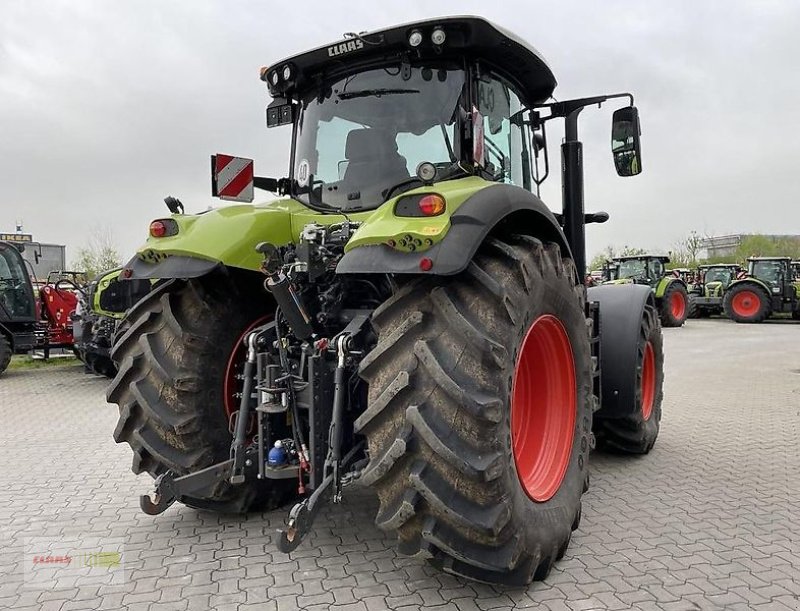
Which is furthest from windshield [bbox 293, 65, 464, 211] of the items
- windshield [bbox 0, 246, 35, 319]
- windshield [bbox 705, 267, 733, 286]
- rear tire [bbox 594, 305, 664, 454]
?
windshield [bbox 705, 267, 733, 286]

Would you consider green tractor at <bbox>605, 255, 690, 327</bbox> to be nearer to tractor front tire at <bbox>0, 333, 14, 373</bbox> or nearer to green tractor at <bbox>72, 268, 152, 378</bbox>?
green tractor at <bbox>72, 268, 152, 378</bbox>

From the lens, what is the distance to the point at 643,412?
5145mm

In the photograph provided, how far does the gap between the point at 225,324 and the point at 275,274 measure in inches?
28.3

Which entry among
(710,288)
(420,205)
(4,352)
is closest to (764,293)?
(710,288)

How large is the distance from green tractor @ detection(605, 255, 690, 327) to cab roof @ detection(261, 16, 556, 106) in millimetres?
17080

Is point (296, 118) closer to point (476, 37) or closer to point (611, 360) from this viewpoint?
point (476, 37)

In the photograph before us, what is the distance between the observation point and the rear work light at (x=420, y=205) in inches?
97.6

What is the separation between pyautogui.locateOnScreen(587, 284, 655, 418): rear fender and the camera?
4.49 metres

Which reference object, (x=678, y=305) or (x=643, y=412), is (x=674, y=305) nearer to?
(x=678, y=305)

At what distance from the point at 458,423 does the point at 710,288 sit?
79.7ft

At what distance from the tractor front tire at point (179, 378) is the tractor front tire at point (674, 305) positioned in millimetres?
18872

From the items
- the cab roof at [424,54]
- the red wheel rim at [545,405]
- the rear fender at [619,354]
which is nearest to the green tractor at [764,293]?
the rear fender at [619,354]

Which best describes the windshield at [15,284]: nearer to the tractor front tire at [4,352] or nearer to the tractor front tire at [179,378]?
the tractor front tire at [4,352]

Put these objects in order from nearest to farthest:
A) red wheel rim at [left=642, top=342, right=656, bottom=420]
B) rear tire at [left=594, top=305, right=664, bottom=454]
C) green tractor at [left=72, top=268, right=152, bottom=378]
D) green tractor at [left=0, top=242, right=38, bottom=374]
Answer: rear tire at [left=594, top=305, right=664, bottom=454] < red wheel rim at [left=642, top=342, right=656, bottom=420] < green tractor at [left=72, top=268, right=152, bottom=378] < green tractor at [left=0, top=242, right=38, bottom=374]
